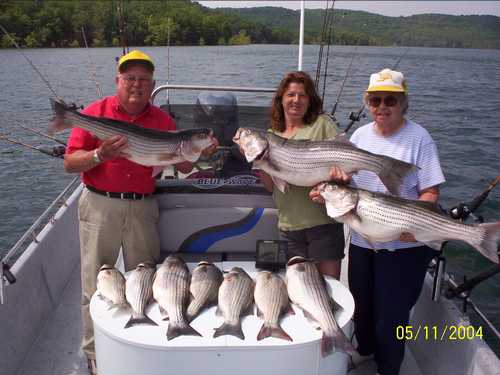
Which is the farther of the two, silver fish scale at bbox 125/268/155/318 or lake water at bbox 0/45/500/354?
lake water at bbox 0/45/500/354

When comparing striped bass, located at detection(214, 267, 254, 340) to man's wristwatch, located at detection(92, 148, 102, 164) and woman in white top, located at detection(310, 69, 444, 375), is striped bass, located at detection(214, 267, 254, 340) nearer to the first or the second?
woman in white top, located at detection(310, 69, 444, 375)

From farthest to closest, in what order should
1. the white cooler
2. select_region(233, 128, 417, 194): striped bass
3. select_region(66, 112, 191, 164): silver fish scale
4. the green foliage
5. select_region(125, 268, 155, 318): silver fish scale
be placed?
the green foliage
select_region(66, 112, 191, 164): silver fish scale
select_region(233, 128, 417, 194): striped bass
select_region(125, 268, 155, 318): silver fish scale
the white cooler

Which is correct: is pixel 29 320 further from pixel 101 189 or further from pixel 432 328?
pixel 432 328

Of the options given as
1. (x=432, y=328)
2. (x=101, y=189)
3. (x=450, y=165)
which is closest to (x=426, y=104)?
(x=450, y=165)

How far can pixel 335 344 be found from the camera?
8.56 feet

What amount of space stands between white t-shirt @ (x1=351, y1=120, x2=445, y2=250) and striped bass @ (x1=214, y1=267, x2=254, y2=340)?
3.08ft

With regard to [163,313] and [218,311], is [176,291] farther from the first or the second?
[218,311]

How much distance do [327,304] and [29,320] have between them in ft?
Answer: 9.17

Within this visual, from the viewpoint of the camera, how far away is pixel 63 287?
16.3 feet

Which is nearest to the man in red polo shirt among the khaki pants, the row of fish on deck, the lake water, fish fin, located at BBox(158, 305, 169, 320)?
the khaki pants

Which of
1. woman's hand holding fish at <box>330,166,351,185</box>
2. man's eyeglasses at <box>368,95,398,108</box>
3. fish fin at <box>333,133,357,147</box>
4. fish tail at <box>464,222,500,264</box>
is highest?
man's eyeglasses at <box>368,95,398,108</box>

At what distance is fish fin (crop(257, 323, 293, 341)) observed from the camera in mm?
2634
